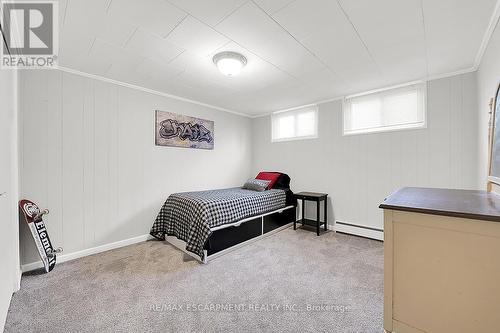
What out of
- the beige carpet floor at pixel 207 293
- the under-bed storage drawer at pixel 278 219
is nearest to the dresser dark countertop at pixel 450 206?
the beige carpet floor at pixel 207 293

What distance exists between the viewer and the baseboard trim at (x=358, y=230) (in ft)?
10.4

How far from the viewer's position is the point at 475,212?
985 mm

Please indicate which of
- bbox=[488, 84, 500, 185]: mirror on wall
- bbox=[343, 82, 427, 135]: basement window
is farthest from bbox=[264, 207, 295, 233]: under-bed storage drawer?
bbox=[488, 84, 500, 185]: mirror on wall

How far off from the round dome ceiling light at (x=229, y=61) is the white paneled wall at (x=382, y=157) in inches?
83.5

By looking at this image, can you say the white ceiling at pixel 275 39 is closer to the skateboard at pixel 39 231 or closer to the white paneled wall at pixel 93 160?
the white paneled wall at pixel 93 160

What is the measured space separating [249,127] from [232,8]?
133 inches

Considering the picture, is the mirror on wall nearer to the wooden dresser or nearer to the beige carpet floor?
the wooden dresser

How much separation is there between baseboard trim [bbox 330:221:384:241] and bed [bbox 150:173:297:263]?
95cm

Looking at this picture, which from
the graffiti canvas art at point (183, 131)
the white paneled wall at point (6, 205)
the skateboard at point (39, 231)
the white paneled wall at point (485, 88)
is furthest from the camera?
the graffiti canvas art at point (183, 131)

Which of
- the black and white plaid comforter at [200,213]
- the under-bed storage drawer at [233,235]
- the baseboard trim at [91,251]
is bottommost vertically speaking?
the baseboard trim at [91,251]

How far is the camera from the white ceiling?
1.56m

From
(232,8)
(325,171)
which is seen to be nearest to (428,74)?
(325,171)

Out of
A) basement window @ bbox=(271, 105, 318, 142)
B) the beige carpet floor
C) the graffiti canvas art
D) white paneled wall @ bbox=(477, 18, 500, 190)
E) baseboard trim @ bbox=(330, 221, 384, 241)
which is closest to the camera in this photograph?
the beige carpet floor

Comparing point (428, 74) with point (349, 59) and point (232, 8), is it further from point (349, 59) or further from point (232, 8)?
point (232, 8)
